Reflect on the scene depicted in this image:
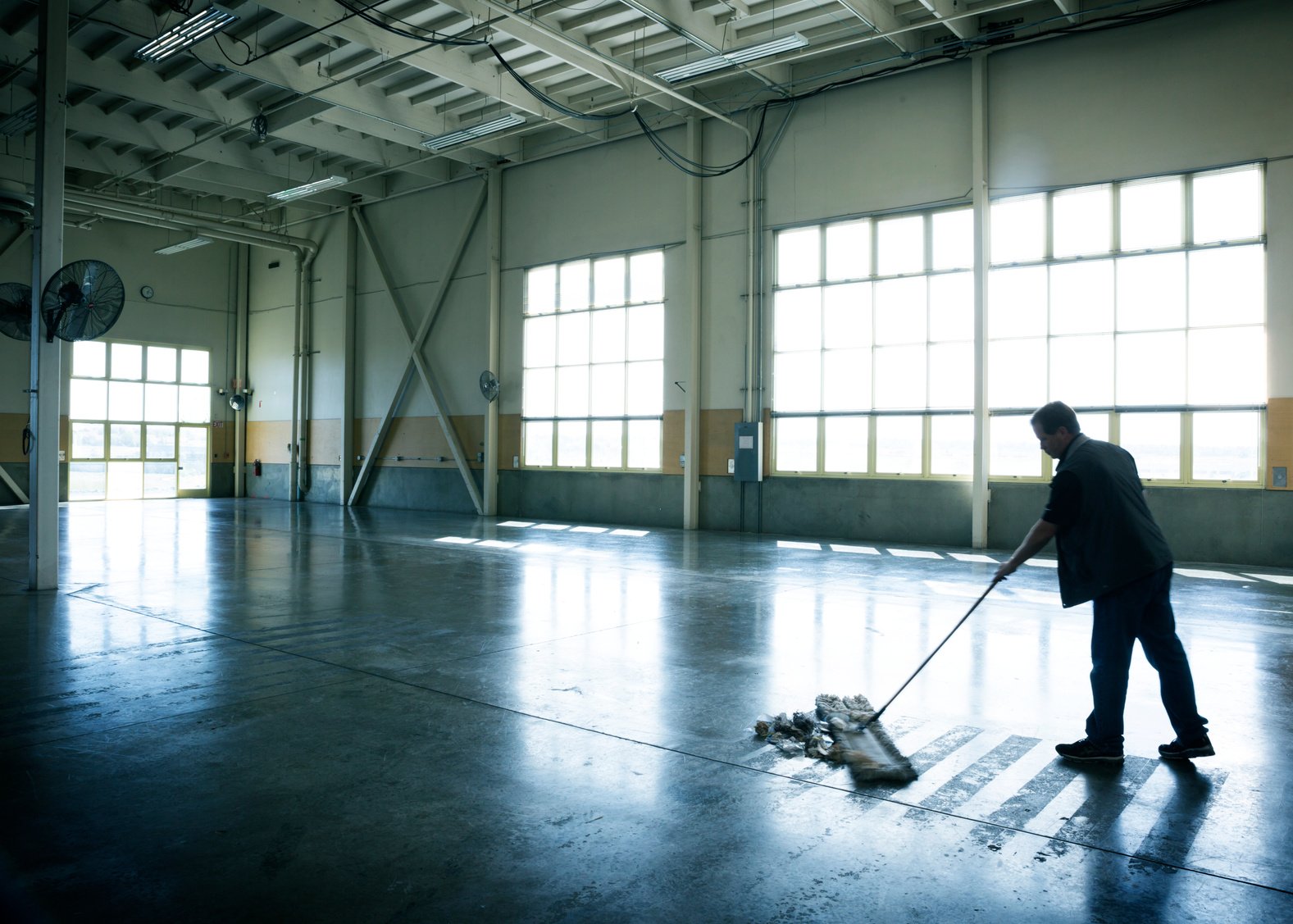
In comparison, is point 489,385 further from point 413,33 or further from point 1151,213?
point 1151,213

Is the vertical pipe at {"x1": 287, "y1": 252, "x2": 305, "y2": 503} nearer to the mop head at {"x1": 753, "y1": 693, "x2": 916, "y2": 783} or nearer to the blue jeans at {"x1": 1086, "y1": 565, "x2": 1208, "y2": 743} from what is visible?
the mop head at {"x1": 753, "y1": 693, "x2": 916, "y2": 783}

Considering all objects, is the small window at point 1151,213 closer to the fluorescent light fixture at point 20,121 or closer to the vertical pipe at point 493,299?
the vertical pipe at point 493,299

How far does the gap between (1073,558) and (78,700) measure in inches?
209

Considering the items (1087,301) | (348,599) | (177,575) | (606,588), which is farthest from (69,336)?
(1087,301)

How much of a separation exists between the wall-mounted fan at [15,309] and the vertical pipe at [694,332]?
1007 centimetres

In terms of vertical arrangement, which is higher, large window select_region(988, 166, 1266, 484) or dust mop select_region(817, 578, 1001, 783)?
large window select_region(988, 166, 1266, 484)

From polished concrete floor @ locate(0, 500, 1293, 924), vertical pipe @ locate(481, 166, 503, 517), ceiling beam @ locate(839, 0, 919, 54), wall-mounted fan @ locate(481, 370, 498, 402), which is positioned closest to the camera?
polished concrete floor @ locate(0, 500, 1293, 924)

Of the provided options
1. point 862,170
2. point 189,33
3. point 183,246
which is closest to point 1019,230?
point 862,170

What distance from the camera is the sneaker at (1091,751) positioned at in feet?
13.8

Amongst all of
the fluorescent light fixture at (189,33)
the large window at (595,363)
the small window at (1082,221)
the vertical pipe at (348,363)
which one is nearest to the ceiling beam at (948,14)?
the small window at (1082,221)

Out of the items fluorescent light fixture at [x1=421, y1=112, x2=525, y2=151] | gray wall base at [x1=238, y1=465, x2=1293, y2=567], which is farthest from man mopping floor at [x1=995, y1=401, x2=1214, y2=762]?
fluorescent light fixture at [x1=421, y1=112, x2=525, y2=151]

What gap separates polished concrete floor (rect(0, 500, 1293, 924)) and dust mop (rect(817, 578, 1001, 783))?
0.37ft

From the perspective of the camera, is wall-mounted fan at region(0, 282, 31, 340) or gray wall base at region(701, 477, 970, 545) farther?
gray wall base at region(701, 477, 970, 545)

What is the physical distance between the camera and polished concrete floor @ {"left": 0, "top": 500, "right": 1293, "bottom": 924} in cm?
294
